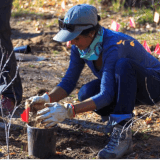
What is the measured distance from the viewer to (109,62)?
249 centimetres

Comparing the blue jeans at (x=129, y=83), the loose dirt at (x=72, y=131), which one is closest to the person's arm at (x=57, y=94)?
the loose dirt at (x=72, y=131)

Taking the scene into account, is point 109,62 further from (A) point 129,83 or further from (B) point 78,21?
(B) point 78,21

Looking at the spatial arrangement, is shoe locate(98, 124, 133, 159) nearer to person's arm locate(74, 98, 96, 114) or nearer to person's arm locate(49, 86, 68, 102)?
person's arm locate(74, 98, 96, 114)

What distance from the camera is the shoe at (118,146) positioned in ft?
7.74

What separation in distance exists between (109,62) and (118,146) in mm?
647

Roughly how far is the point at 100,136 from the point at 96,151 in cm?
29

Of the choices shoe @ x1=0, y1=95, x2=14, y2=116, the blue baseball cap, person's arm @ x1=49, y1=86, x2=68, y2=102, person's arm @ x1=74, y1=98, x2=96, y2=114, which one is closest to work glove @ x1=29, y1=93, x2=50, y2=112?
person's arm @ x1=49, y1=86, x2=68, y2=102

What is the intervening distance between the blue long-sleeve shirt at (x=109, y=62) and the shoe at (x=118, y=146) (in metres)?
0.25

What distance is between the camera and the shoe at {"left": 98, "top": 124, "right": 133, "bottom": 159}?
2.36 meters

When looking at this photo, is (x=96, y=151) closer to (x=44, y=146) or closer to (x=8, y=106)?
(x=44, y=146)

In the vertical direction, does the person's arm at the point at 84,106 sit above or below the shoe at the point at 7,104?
above

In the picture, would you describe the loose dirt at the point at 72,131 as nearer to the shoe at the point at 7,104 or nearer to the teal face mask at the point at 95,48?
the shoe at the point at 7,104

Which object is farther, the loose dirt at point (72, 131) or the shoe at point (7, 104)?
the shoe at point (7, 104)

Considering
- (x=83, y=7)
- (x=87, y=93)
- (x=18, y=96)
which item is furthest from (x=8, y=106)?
(x=83, y=7)
